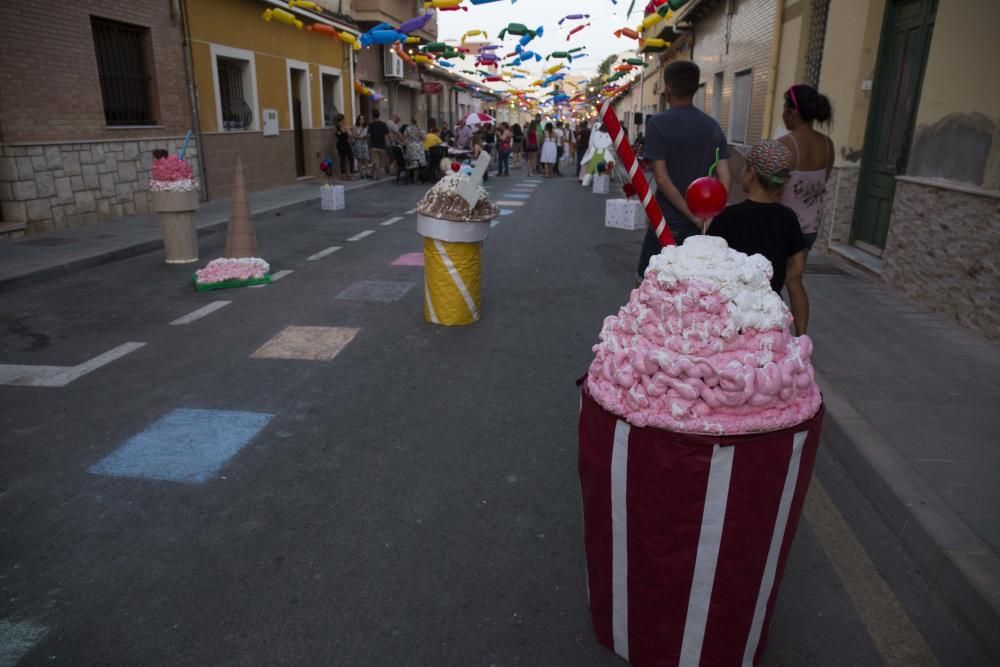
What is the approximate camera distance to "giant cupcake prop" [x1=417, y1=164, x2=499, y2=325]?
5594 millimetres

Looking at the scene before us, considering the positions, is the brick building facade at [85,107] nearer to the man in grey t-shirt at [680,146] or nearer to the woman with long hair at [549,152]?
the man in grey t-shirt at [680,146]

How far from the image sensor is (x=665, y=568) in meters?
2.08

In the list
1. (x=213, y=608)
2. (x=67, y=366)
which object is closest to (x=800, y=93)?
(x=213, y=608)

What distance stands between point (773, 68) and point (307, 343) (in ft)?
35.4

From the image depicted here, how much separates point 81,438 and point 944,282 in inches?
262

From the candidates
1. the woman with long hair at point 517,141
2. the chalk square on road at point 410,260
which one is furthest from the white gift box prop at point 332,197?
the woman with long hair at point 517,141

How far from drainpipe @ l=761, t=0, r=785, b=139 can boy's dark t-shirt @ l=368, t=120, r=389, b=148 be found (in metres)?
11.9

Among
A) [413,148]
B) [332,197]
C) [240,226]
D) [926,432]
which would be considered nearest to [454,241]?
[926,432]

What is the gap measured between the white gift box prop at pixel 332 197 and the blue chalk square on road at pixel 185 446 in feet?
36.4

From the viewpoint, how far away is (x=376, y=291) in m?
7.46

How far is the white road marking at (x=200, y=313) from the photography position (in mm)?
6270

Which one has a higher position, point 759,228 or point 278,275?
point 759,228

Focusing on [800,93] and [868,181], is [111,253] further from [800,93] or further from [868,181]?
[868,181]

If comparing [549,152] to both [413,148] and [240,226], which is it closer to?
[413,148]
